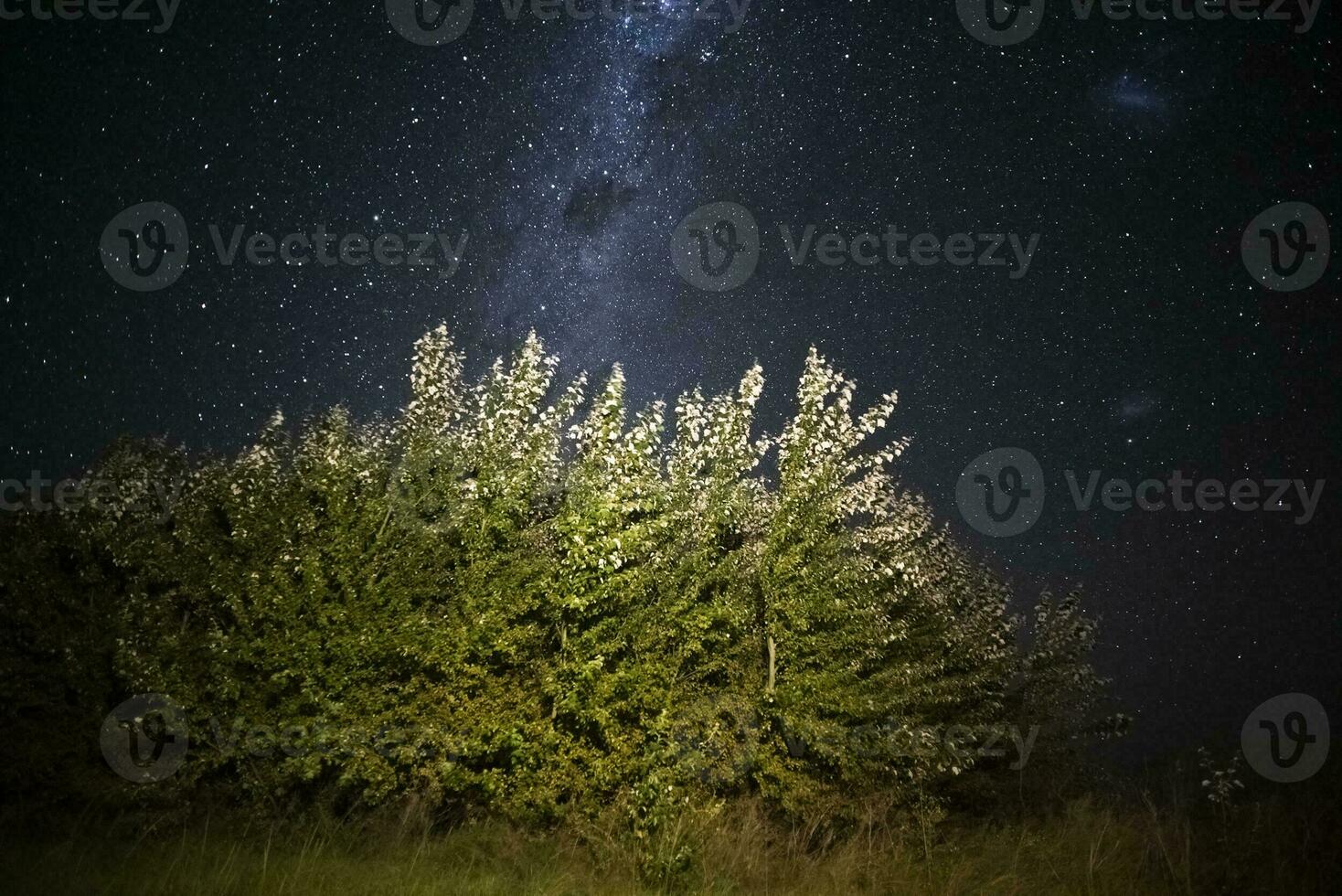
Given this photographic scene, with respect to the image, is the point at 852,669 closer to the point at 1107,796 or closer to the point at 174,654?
the point at 1107,796

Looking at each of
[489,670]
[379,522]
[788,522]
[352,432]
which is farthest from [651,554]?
[352,432]

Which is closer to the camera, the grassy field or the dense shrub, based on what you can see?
the grassy field

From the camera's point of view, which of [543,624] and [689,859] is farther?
[543,624]

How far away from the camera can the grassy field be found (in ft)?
23.3

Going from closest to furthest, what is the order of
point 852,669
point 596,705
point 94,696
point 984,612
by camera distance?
point 596,705 < point 852,669 < point 94,696 < point 984,612

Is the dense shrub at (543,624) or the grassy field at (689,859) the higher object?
the dense shrub at (543,624)

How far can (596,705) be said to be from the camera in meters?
9.62

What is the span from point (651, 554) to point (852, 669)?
3388 millimetres

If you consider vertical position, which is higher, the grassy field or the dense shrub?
the dense shrub

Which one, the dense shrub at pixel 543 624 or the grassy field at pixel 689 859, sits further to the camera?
the dense shrub at pixel 543 624

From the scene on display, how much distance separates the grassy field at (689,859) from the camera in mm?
7098

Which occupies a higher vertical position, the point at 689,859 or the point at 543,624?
the point at 543,624

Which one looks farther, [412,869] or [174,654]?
[174,654]

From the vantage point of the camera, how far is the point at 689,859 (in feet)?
26.4
